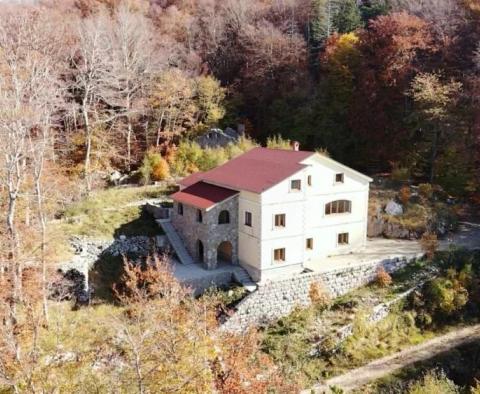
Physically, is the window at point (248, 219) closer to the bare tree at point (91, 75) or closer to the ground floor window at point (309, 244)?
the ground floor window at point (309, 244)

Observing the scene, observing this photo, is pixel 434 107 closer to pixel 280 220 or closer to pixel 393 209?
pixel 393 209

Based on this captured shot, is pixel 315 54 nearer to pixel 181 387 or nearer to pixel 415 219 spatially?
pixel 415 219

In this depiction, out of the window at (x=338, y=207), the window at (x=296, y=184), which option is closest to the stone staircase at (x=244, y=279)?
the window at (x=296, y=184)

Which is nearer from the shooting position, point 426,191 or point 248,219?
point 248,219

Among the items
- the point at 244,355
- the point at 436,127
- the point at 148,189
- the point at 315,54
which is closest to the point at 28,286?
the point at 244,355

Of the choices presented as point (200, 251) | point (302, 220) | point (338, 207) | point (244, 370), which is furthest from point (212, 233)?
point (244, 370)

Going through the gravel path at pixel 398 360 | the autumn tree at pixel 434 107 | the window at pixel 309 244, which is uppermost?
the autumn tree at pixel 434 107

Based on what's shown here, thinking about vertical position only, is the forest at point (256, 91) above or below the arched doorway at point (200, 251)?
above
